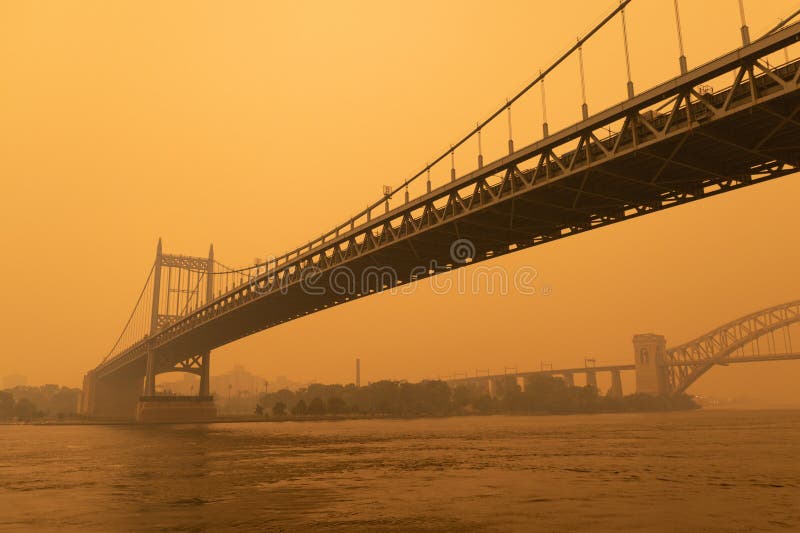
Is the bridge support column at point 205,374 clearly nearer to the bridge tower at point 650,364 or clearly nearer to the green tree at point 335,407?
the green tree at point 335,407

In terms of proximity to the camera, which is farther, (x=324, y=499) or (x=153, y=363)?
(x=153, y=363)

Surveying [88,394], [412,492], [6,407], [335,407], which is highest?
[88,394]

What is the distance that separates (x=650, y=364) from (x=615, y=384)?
52.0 ft

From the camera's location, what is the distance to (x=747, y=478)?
2005 centimetres

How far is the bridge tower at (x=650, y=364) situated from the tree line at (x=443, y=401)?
6575 millimetres

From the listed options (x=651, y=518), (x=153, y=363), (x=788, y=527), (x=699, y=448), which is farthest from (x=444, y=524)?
(x=153, y=363)

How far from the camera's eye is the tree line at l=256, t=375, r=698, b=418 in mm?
117875

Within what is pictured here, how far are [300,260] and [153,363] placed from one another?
39814 mm

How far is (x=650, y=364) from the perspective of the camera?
16875 centimetres

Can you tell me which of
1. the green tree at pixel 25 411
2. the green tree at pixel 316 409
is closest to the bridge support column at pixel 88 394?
the green tree at pixel 25 411

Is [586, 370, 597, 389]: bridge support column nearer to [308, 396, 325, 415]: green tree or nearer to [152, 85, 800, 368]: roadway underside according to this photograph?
[308, 396, 325, 415]: green tree

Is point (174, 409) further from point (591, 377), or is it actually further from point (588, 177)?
point (591, 377)

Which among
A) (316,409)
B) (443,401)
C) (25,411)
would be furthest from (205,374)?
(25,411)

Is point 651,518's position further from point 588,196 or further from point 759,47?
point 588,196
